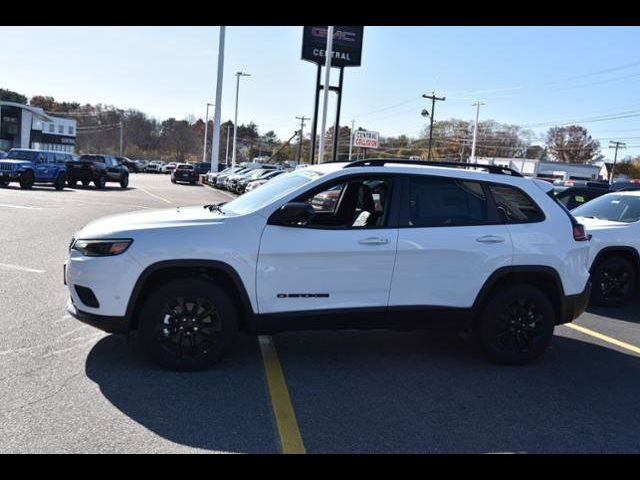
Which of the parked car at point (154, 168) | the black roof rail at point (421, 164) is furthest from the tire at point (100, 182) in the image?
the parked car at point (154, 168)

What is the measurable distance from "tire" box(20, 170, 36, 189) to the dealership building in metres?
45.6

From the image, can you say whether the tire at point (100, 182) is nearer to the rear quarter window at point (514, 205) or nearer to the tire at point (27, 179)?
the tire at point (27, 179)

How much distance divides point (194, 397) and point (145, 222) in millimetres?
1524

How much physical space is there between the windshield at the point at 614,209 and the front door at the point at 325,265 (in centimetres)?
535

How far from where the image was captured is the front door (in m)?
4.61

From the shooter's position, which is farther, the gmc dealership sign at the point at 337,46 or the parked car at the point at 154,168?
the parked car at the point at 154,168

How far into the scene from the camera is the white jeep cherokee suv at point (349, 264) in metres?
4.48

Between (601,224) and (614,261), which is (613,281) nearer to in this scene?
(614,261)

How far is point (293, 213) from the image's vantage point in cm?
460

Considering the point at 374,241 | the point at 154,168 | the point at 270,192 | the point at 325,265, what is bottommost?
the point at 325,265

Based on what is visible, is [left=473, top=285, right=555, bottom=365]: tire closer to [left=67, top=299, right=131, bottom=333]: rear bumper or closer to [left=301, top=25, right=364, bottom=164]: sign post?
[left=67, top=299, right=131, bottom=333]: rear bumper

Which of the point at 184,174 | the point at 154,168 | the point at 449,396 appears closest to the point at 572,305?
the point at 449,396
